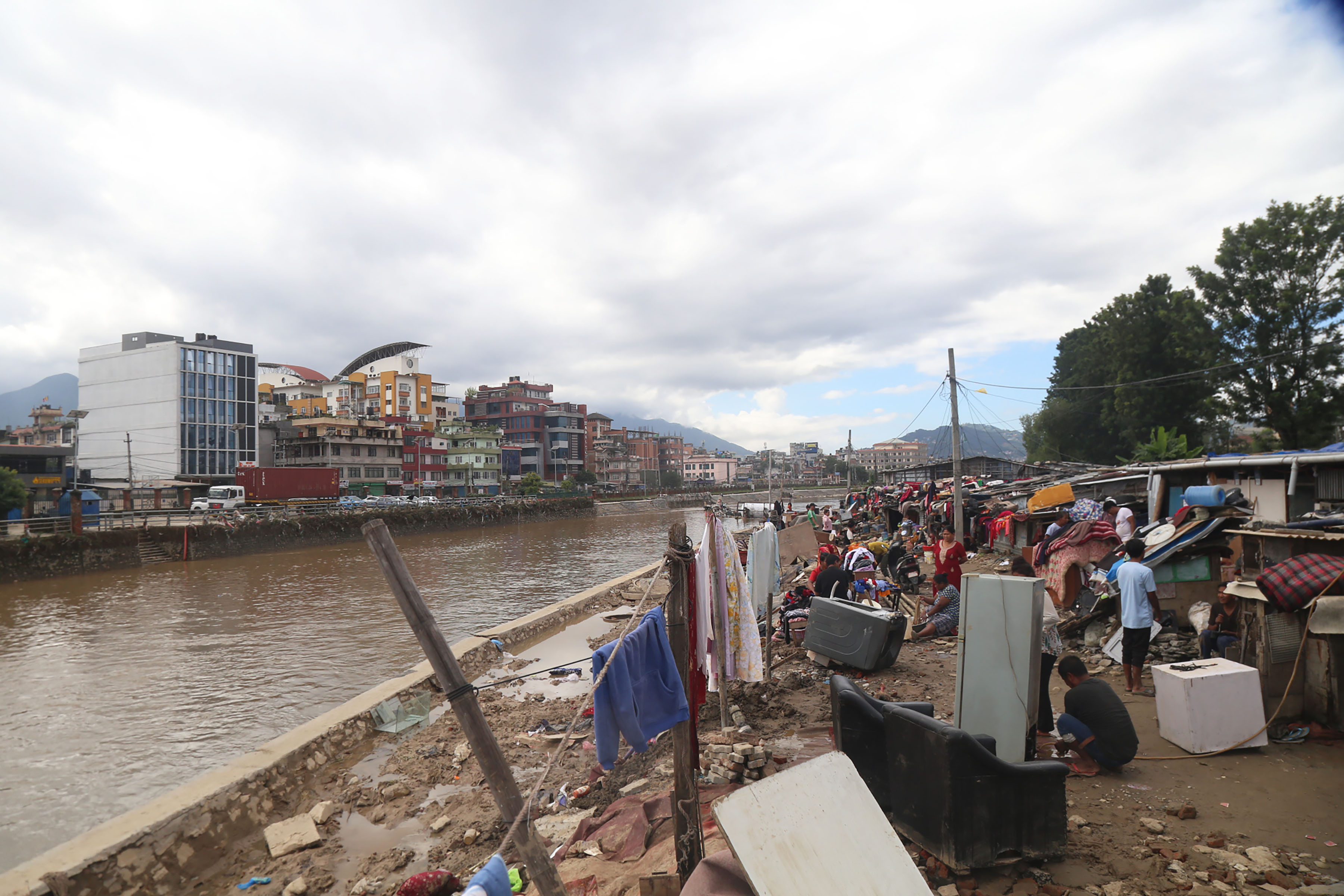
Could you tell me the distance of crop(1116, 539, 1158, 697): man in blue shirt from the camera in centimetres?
638

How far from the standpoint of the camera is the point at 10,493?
27.8 metres

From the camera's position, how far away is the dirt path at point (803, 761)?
3598 mm

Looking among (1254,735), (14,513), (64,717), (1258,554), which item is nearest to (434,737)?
(64,717)

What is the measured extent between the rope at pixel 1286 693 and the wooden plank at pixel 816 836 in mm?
3568

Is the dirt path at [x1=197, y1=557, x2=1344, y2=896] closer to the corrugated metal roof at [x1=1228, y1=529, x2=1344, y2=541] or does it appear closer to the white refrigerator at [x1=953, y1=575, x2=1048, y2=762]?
the white refrigerator at [x1=953, y1=575, x2=1048, y2=762]

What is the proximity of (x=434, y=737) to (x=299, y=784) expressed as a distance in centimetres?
150

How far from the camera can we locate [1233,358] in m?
25.8

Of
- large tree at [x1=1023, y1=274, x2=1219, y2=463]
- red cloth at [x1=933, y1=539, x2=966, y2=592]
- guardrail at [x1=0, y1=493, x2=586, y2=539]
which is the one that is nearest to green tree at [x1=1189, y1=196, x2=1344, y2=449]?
large tree at [x1=1023, y1=274, x2=1219, y2=463]

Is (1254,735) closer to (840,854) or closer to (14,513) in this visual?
(840,854)

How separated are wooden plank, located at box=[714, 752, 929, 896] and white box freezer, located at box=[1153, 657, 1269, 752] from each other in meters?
3.74

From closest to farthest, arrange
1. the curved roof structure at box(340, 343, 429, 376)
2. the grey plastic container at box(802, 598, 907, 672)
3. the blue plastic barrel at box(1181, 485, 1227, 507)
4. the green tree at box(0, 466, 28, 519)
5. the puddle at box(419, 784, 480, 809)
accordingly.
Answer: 1. the puddle at box(419, 784, 480, 809)
2. the grey plastic container at box(802, 598, 907, 672)
3. the blue plastic barrel at box(1181, 485, 1227, 507)
4. the green tree at box(0, 466, 28, 519)
5. the curved roof structure at box(340, 343, 429, 376)

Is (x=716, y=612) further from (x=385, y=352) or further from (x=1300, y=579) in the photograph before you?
(x=385, y=352)

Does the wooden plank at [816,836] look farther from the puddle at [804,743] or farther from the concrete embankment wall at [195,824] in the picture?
the concrete embankment wall at [195,824]

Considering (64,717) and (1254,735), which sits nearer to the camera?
(1254,735)
